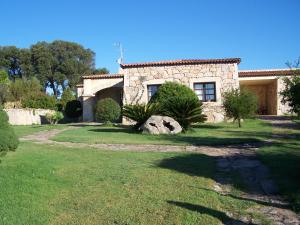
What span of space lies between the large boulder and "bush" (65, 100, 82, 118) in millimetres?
14729

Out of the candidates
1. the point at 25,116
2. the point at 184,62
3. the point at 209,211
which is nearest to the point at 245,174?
the point at 209,211

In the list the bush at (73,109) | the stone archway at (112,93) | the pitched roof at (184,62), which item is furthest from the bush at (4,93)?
the pitched roof at (184,62)

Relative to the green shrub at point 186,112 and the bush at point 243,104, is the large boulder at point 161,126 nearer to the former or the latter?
the green shrub at point 186,112

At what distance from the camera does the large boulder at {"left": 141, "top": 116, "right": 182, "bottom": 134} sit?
1443cm

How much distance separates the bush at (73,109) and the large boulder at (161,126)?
48.3ft

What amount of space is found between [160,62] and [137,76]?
168cm

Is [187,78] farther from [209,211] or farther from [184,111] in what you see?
[209,211]

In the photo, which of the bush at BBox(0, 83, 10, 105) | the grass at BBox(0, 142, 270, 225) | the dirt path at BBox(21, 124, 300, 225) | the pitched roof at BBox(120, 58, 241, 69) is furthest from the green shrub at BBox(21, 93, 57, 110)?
the grass at BBox(0, 142, 270, 225)

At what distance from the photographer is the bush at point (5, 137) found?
626 centimetres

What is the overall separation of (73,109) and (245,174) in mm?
23038

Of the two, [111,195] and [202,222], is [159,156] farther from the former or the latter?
[202,222]

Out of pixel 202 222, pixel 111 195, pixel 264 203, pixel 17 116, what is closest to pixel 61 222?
pixel 111 195

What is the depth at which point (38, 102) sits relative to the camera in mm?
29000

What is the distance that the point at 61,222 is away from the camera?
438 cm
